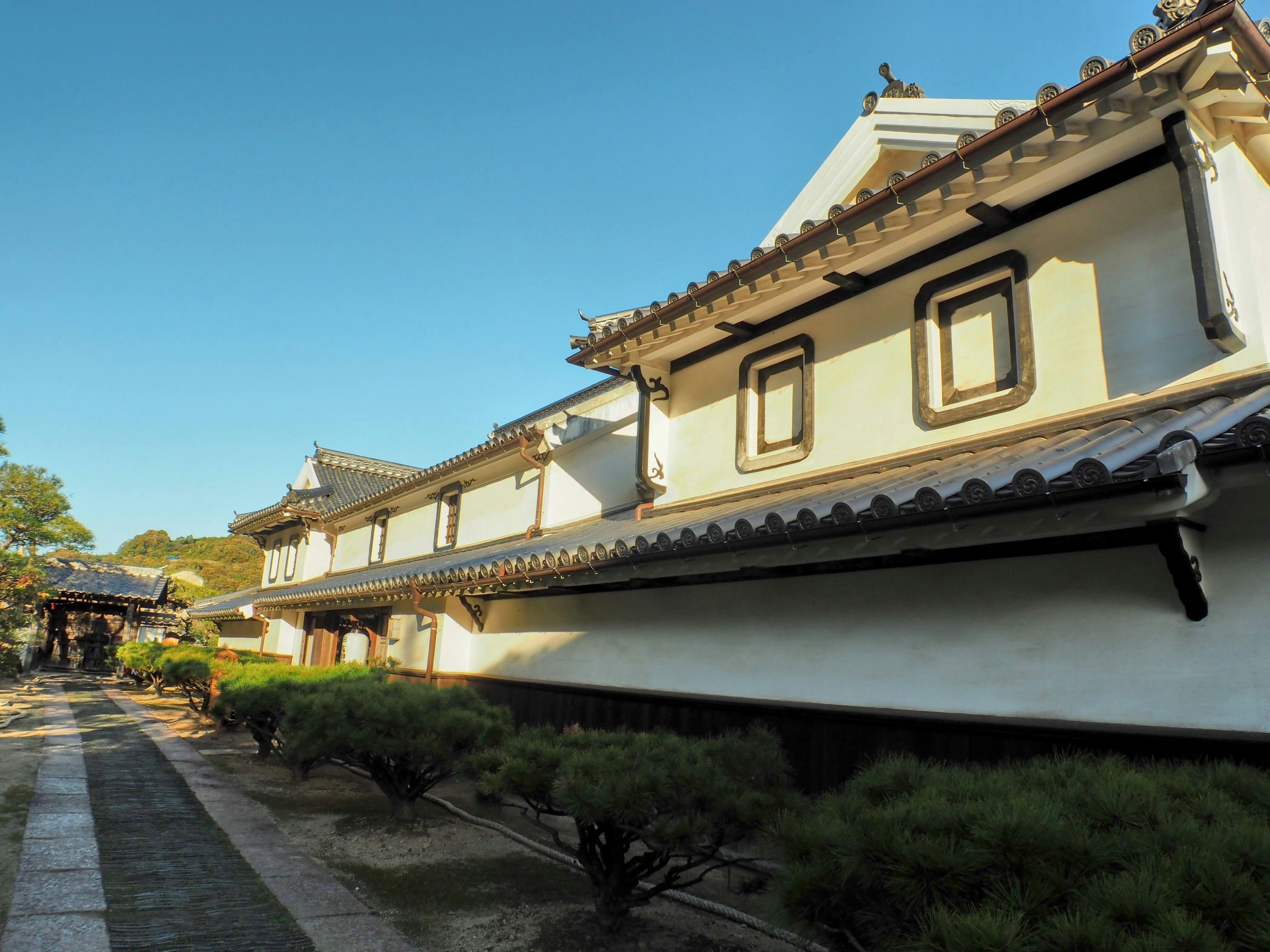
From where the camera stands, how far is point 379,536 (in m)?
20.3

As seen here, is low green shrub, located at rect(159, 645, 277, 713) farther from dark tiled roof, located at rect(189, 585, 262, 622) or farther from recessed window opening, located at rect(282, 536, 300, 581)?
recessed window opening, located at rect(282, 536, 300, 581)

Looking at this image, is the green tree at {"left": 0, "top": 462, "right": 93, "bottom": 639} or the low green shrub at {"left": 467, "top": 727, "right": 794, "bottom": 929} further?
the green tree at {"left": 0, "top": 462, "right": 93, "bottom": 639}

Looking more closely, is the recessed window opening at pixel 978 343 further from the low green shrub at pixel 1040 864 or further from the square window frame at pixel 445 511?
the square window frame at pixel 445 511

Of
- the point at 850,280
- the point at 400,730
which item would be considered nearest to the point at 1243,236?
the point at 850,280

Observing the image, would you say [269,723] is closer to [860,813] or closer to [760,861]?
[760,861]

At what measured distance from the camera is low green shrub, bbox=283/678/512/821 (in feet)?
22.5

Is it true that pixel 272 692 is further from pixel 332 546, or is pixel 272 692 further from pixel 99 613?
pixel 99 613

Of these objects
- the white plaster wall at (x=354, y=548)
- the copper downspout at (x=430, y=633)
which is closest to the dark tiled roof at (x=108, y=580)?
the white plaster wall at (x=354, y=548)

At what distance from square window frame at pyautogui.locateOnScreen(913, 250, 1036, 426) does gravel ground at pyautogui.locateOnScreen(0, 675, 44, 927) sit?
7.63 m

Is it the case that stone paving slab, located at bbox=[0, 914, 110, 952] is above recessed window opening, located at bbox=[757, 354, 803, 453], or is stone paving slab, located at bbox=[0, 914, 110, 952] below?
below

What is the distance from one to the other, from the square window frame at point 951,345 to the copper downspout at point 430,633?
8.82 meters

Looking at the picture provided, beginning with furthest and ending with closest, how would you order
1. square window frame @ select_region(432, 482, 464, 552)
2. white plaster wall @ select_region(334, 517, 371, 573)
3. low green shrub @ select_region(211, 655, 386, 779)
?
white plaster wall @ select_region(334, 517, 371, 573), square window frame @ select_region(432, 482, 464, 552), low green shrub @ select_region(211, 655, 386, 779)

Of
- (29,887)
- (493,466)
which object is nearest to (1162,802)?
(29,887)

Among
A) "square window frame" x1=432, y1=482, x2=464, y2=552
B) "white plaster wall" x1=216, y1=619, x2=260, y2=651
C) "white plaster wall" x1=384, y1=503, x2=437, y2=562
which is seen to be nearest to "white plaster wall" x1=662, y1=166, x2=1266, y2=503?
"square window frame" x1=432, y1=482, x2=464, y2=552
